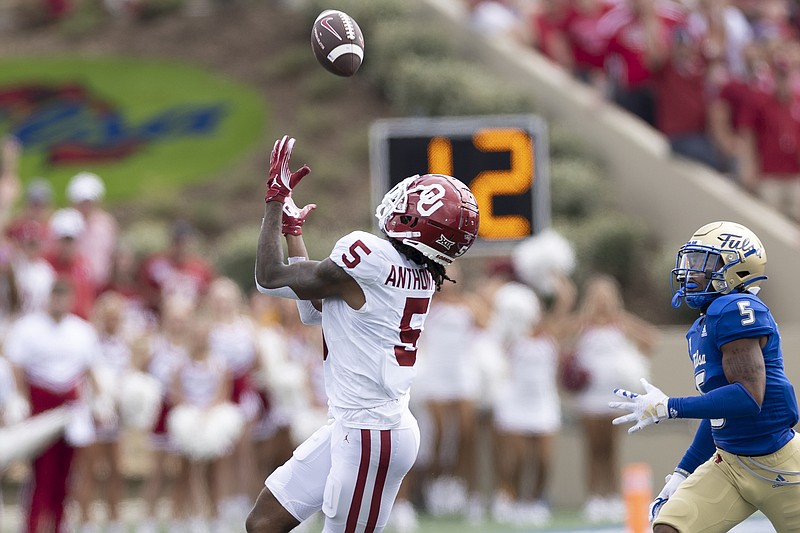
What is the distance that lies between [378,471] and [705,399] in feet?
4.77

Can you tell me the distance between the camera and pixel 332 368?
6.19 metres

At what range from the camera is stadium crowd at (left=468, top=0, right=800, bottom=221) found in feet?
50.1

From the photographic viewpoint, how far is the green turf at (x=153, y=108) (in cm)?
1947

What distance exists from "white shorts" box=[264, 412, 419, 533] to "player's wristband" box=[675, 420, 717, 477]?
1.33m

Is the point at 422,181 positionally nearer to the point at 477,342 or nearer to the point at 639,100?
the point at 477,342

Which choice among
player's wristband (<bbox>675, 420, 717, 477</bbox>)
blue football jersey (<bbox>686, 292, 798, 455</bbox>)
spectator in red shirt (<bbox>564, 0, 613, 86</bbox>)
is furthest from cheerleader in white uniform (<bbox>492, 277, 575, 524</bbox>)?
blue football jersey (<bbox>686, 292, 798, 455</bbox>)

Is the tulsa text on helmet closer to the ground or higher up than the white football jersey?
higher up

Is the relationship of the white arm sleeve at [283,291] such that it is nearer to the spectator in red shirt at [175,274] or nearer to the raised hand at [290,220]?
the raised hand at [290,220]

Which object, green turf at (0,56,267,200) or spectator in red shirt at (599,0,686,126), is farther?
green turf at (0,56,267,200)

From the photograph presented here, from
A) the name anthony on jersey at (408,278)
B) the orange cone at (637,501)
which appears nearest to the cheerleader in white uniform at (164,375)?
the orange cone at (637,501)

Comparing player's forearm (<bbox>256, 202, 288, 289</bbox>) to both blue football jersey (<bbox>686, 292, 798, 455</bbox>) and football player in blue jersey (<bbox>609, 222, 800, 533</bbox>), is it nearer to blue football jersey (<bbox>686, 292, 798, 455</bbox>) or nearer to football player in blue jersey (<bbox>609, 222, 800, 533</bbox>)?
football player in blue jersey (<bbox>609, 222, 800, 533</bbox>)

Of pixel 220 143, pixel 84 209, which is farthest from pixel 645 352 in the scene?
pixel 220 143

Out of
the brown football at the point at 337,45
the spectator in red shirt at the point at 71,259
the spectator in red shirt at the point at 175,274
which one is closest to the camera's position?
the brown football at the point at 337,45

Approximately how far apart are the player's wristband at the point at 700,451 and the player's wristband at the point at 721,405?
2.07ft
